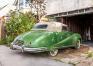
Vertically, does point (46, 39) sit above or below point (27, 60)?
above

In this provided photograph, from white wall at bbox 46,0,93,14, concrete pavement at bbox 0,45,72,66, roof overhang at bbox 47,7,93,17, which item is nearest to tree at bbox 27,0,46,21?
white wall at bbox 46,0,93,14

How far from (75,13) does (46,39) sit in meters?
4.56

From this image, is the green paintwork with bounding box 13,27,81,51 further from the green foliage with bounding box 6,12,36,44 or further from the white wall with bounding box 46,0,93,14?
the green foliage with bounding box 6,12,36,44

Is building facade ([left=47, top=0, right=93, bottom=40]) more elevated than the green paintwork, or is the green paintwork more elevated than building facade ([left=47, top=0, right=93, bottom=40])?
building facade ([left=47, top=0, right=93, bottom=40])

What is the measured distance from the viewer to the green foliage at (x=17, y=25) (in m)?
18.7

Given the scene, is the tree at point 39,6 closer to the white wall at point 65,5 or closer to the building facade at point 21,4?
the white wall at point 65,5

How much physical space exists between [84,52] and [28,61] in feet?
12.5

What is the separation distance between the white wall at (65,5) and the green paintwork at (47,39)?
95.1 inches

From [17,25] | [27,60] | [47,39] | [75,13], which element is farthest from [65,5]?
[27,60]

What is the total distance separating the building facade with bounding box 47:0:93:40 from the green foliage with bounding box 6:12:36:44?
70.4 inches

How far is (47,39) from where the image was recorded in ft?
43.4

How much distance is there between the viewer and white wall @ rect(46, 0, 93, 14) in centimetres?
1593

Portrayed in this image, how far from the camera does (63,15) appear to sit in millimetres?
18094

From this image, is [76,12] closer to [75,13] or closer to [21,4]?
[75,13]
